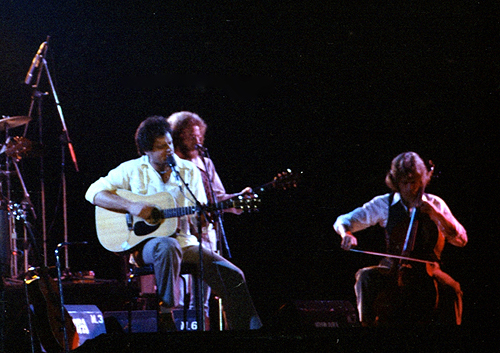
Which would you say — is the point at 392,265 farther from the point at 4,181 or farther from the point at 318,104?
→ the point at 4,181

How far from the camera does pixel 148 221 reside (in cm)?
413

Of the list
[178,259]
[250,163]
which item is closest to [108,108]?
[250,163]

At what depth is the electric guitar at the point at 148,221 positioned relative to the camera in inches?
161

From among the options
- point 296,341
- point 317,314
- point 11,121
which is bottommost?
point 317,314

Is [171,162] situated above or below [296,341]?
above

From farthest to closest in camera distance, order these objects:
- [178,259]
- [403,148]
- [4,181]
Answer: [403,148]
[4,181]
[178,259]

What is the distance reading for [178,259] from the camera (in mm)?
3846

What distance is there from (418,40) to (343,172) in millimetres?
1502

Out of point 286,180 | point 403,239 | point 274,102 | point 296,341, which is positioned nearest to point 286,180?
point 286,180

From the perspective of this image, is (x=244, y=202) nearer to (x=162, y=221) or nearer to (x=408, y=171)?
(x=162, y=221)

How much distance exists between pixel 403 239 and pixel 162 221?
1777mm

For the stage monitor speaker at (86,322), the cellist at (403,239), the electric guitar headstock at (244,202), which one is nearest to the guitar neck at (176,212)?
the electric guitar headstock at (244,202)

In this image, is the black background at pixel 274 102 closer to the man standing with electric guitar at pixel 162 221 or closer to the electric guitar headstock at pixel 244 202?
the man standing with electric guitar at pixel 162 221

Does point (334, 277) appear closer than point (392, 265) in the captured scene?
No
